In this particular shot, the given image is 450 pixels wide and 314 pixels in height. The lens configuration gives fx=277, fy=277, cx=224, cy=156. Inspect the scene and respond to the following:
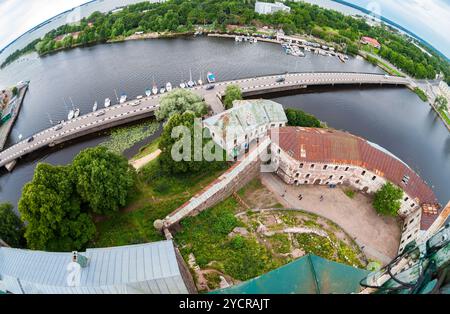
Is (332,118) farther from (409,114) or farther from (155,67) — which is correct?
(155,67)

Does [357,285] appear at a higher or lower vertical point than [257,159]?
higher

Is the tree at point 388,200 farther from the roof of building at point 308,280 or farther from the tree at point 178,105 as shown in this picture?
the tree at point 178,105

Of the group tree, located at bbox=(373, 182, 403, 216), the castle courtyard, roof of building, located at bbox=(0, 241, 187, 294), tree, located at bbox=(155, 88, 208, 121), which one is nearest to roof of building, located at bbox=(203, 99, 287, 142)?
tree, located at bbox=(155, 88, 208, 121)

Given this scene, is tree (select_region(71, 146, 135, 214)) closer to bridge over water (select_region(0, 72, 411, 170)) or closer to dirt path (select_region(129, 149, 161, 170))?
dirt path (select_region(129, 149, 161, 170))

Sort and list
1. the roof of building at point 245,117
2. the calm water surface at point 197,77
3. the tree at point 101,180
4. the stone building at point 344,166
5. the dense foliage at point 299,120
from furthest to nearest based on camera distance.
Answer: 1. the calm water surface at point 197,77
2. the dense foliage at point 299,120
3. the roof of building at point 245,117
4. the stone building at point 344,166
5. the tree at point 101,180

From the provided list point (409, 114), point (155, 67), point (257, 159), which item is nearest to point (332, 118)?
point (409, 114)

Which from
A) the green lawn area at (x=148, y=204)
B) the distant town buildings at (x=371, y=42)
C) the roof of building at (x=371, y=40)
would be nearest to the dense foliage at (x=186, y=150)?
the green lawn area at (x=148, y=204)

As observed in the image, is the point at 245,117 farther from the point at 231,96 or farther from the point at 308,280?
the point at 308,280
